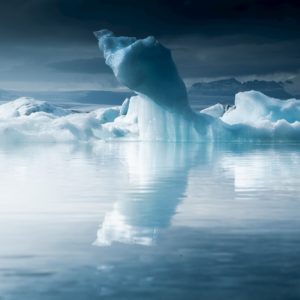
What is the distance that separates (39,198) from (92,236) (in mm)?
3931

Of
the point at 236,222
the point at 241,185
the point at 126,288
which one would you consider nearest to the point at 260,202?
the point at 236,222

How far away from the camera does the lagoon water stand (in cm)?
452

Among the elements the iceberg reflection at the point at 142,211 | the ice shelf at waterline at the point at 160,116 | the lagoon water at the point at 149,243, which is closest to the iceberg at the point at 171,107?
the ice shelf at waterline at the point at 160,116

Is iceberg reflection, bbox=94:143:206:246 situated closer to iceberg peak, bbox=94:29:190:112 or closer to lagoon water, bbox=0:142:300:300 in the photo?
lagoon water, bbox=0:142:300:300

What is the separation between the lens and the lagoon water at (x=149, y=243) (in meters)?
4.52

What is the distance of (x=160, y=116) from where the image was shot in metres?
47.5

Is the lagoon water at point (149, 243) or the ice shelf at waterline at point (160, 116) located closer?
the lagoon water at point (149, 243)

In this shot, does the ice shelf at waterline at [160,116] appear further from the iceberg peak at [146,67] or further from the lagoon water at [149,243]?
the lagoon water at [149,243]

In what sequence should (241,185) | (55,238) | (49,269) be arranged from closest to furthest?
(49,269)
(55,238)
(241,185)

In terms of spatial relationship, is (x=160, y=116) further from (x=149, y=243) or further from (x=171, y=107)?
(x=149, y=243)

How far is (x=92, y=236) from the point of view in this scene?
6.62 meters

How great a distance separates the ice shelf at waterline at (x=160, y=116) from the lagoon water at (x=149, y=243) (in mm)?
30915

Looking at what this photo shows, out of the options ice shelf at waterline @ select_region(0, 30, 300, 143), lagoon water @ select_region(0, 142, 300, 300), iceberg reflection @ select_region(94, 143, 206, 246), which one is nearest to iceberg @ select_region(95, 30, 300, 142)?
ice shelf at waterline @ select_region(0, 30, 300, 143)

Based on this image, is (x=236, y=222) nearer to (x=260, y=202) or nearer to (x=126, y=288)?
(x=260, y=202)
